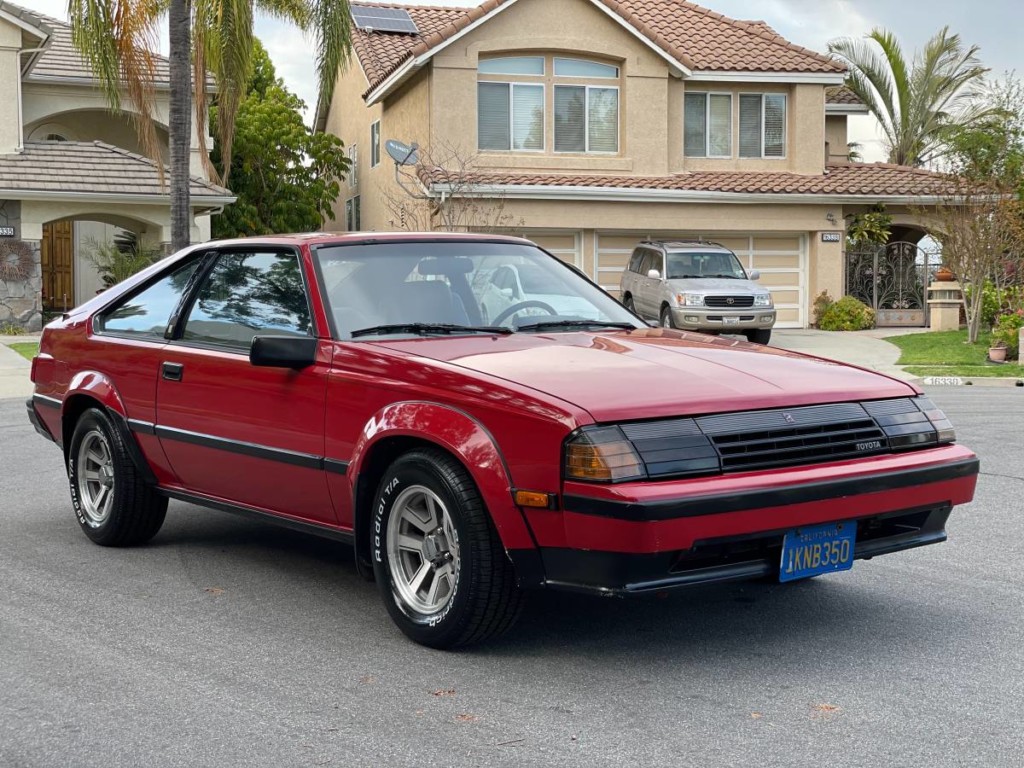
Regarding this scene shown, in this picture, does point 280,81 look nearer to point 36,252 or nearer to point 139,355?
point 36,252

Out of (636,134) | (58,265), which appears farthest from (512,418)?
(58,265)

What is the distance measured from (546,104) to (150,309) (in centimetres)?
2421

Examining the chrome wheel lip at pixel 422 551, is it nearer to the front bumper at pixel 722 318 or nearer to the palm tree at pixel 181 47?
the palm tree at pixel 181 47

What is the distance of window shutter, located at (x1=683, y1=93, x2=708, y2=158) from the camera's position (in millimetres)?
31859

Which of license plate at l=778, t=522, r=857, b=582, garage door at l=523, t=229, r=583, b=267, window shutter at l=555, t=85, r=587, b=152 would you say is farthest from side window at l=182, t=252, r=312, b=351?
window shutter at l=555, t=85, r=587, b=152

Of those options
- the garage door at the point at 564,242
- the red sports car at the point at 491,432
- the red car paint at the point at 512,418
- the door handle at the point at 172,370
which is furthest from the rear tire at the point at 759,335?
the door handle at the point at 172,370

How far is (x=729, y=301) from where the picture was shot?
974 inches

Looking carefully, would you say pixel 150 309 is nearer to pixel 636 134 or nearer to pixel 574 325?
pixel 574 325

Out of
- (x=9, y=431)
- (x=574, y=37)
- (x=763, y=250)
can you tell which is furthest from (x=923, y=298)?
(x=9, y=431)

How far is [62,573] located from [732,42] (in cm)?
2869

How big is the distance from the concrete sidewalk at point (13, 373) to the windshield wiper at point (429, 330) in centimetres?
1131

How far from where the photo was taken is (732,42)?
32.6 m

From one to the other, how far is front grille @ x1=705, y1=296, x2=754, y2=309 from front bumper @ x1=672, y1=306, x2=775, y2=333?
→ 0.09 m

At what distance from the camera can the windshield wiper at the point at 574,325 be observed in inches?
235
